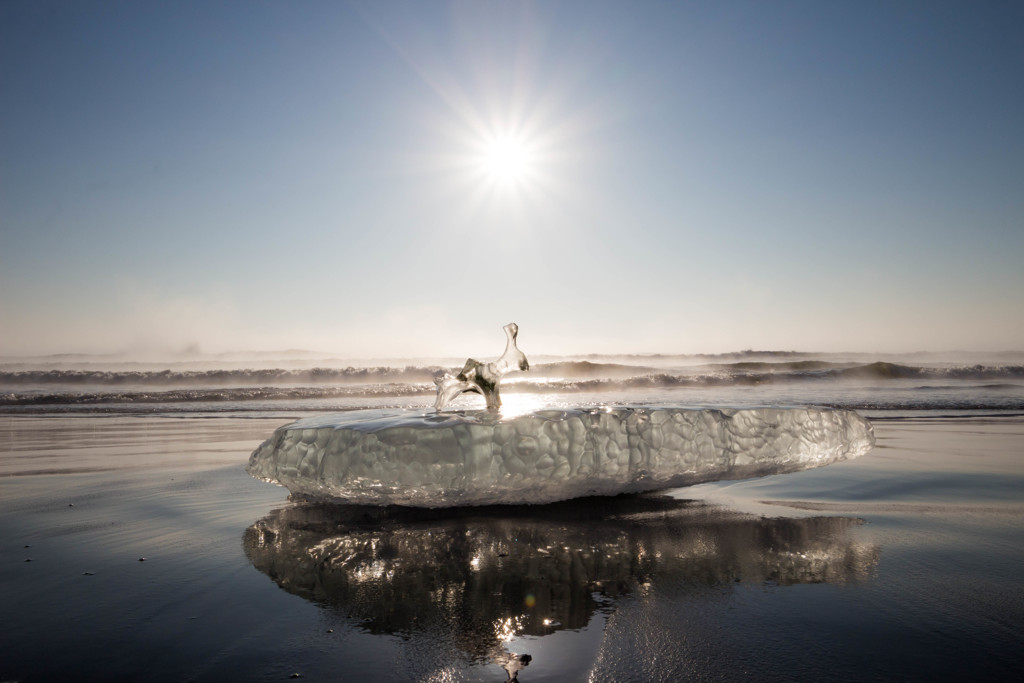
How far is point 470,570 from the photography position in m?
1.66

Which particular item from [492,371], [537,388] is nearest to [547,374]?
[537,388]

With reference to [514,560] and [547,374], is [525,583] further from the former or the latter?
[547,374]

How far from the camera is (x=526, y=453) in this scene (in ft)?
7.41

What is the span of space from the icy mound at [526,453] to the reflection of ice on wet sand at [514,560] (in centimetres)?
13

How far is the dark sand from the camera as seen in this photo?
1.12 metres

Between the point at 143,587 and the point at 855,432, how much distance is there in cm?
295

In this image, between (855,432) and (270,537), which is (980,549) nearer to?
(855,432)

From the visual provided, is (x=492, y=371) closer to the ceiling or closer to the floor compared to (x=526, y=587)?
closer to the ceiling

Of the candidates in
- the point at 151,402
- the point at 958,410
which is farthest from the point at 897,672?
the point at 151,402

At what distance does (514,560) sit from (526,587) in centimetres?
24

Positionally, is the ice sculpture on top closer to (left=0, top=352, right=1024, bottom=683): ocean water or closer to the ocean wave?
(left=0, top=352, right=1024, bottom=683): ocean water

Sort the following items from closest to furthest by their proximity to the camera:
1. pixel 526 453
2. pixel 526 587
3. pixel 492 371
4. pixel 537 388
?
pixel 526 587
pixel 526 453
pixel 492 371
pixel 537 388

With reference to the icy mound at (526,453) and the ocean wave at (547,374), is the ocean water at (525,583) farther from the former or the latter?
the ocean wave at (547,374)

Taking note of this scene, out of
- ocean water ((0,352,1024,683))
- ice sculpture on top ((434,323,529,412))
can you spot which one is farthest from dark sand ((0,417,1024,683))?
ice sculpture on top ((434,323,529,412))
